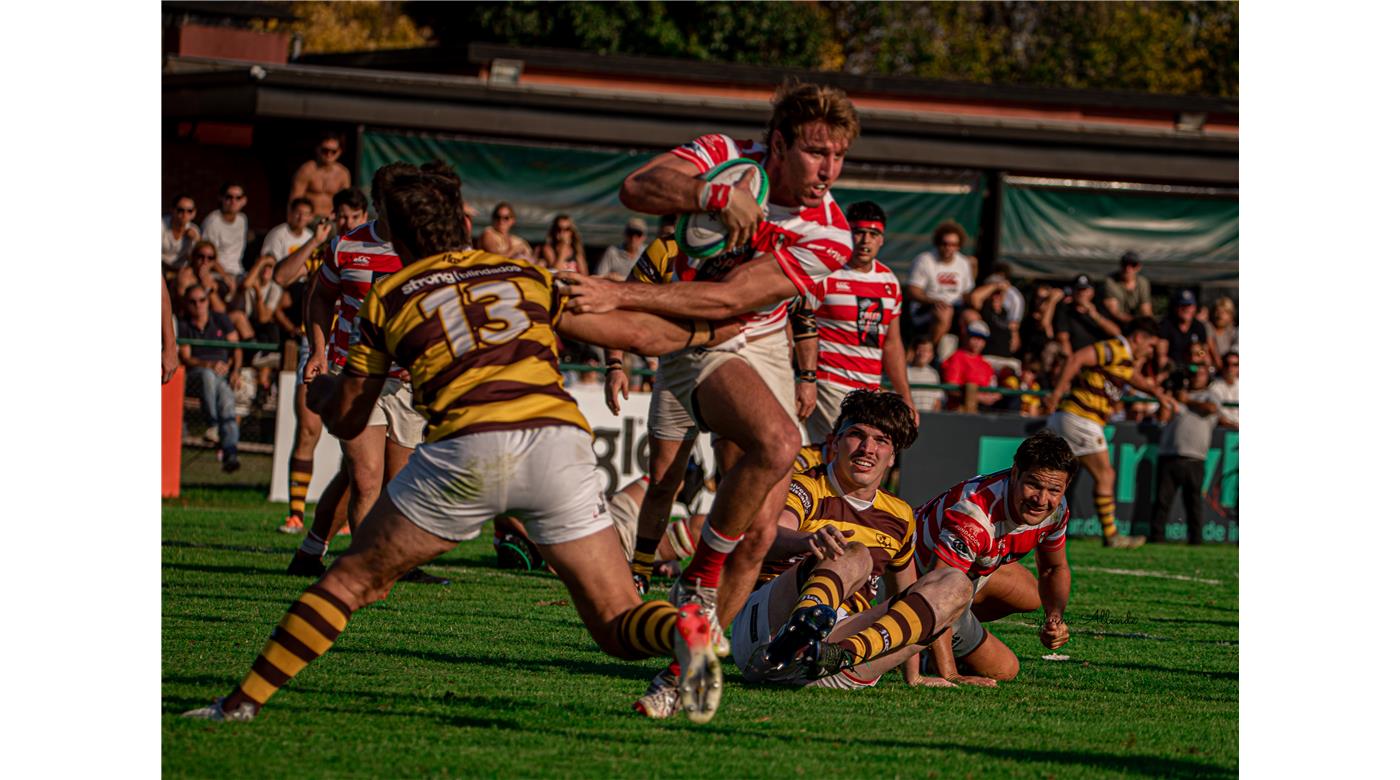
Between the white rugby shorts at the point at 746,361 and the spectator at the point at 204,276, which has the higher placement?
the spectator at the point at 204,276

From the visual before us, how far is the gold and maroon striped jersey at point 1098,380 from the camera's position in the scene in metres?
15.6

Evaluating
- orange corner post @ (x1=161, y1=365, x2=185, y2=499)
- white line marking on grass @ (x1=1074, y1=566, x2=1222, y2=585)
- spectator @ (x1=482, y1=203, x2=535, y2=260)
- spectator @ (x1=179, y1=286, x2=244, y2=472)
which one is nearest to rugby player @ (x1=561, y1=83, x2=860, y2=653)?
white line marking on grass @ (x1=1074, y1=566, x2=1222, y2=585)

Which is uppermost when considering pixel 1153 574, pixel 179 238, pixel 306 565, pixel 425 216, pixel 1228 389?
pixel 179 238

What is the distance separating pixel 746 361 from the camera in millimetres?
6559

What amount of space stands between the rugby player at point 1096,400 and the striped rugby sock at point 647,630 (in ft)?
34.9

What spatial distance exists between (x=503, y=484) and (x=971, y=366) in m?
12.7

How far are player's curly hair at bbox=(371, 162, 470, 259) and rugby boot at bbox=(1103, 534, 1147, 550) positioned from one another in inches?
452

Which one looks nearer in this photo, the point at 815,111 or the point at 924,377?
the point at 815,111

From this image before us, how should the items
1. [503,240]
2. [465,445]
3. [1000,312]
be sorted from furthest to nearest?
[1000,312]
[503,240]
[465,445]

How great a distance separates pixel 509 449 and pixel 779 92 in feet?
6.85

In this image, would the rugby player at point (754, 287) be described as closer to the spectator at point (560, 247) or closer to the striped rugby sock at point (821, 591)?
the striped rugby sock at point (821, 591)

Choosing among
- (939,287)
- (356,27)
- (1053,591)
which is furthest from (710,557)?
(356,27)

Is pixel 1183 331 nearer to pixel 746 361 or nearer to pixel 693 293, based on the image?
pixel 746 361

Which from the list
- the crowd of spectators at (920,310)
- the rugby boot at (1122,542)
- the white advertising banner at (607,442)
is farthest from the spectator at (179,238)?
the rugby boot at (1122,542)
